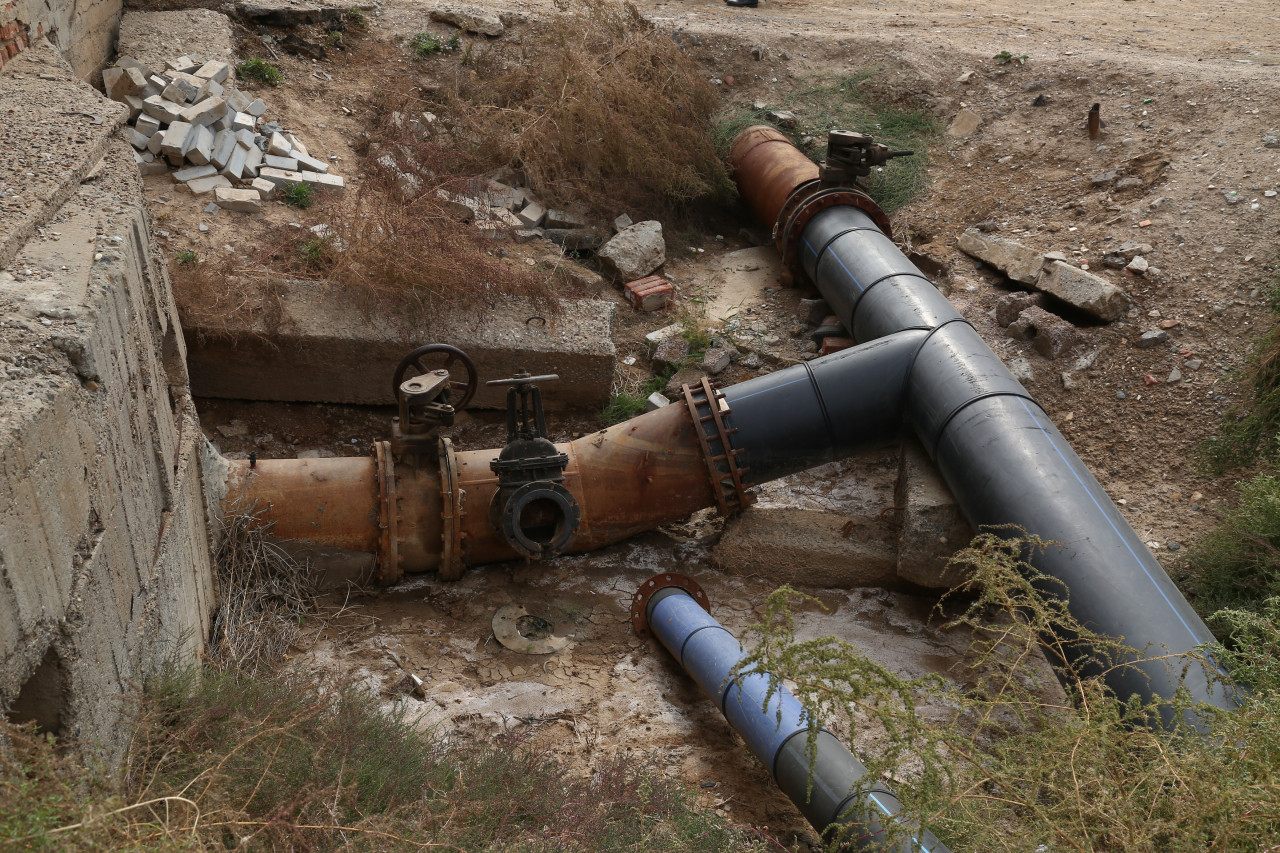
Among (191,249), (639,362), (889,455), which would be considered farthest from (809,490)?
(191,249)

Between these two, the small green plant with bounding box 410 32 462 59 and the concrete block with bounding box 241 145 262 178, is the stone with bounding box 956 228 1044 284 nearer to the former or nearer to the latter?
the small green plant with bounding box 410 32 462 59

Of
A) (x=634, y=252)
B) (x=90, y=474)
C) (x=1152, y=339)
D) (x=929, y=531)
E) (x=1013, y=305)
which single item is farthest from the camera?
Result: (x=634, y=252)

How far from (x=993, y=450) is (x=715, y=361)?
221cm

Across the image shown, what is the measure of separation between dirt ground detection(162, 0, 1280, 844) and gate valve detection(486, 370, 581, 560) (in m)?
0.44

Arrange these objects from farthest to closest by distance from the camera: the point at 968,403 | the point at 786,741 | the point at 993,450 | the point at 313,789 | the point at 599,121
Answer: the point at 599,121
the point at 968,403
the point at 993,450
the point at 786,741
the point at 313,789

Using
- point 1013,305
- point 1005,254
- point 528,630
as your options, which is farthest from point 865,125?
point 528,630

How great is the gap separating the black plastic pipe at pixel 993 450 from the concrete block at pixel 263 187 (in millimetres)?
3582

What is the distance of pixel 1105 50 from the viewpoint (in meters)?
8.16

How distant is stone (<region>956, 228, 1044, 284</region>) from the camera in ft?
20.0

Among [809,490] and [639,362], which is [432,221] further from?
[809,490]

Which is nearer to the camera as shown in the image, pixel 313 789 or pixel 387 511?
pixel 313 789

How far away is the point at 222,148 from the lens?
631 centimetres

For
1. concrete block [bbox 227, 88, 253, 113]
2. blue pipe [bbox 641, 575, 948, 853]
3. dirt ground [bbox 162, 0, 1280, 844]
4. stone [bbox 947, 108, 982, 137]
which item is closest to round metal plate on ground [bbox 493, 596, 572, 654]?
dirt ground [bbox 162, 0, 1280, 844]

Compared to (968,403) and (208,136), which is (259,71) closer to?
(208,136)
